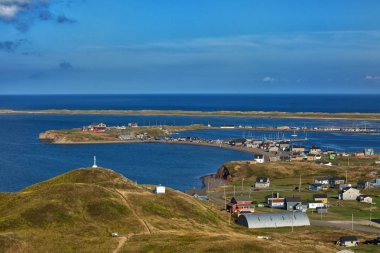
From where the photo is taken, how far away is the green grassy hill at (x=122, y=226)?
49.2 meters

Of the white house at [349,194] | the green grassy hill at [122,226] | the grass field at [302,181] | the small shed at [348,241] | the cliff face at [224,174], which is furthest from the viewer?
the cliff face at [224,174]

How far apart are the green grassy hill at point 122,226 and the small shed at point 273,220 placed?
2199 millimetres

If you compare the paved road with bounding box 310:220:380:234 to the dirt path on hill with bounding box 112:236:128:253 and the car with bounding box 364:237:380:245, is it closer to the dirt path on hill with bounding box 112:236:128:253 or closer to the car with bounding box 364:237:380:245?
the car with bounding box 364:237:380:245

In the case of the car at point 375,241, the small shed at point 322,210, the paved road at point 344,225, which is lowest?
the paved road at point 344,225

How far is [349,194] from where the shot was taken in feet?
303

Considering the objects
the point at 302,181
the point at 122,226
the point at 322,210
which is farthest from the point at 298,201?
the point at 122,226

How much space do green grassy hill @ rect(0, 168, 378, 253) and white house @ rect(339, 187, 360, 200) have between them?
80.8ft

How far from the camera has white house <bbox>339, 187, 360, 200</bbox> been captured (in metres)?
92.1

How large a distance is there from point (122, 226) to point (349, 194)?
49.0 metres

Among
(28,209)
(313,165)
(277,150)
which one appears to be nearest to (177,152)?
(277,150)

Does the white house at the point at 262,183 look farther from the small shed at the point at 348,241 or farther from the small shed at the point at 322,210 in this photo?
the small shed at the point at 348,241

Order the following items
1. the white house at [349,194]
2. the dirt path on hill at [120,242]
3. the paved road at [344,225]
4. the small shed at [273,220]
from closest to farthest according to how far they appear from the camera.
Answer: the dirt path on hill at [120,242] < the paved road at [344,225] < the small shed at [273,220] < the white house at [349,194]

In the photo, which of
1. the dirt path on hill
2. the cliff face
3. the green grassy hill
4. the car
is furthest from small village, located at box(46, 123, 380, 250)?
the dirt path on hill

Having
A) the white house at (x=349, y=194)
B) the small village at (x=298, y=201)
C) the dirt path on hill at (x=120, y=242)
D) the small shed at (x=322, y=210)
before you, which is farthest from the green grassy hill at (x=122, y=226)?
the white house at (x=349, y=194)
